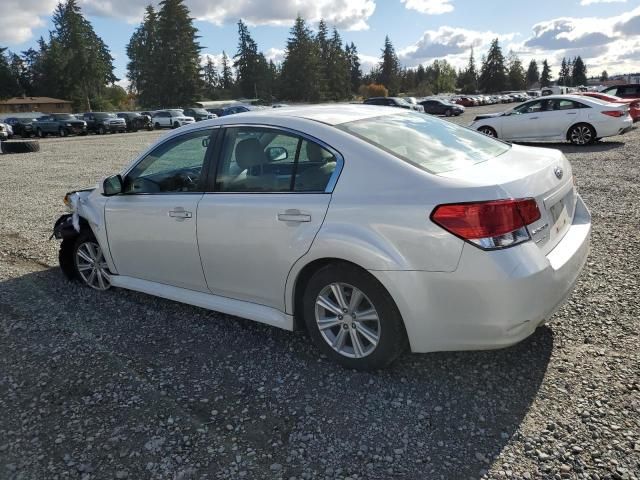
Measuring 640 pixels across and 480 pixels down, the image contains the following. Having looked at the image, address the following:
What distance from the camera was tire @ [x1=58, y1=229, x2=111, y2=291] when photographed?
4918mm

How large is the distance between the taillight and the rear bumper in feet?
A: 0.19

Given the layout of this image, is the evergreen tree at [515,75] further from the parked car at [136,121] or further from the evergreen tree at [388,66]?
the parked car at [136,121]

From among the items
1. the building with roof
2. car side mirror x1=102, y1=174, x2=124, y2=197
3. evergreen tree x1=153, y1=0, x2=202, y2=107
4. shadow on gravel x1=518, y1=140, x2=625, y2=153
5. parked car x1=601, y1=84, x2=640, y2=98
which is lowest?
shadow on gravel x1=518, y1=140, x2=625, y2=153

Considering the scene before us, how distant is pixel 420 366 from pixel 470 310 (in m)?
0.73

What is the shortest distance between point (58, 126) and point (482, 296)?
41938 mm

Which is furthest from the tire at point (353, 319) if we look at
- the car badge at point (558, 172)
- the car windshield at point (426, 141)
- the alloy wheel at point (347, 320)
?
the car badge at point (558, 172)

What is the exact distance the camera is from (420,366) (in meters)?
3.34

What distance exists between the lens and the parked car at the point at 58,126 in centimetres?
3838

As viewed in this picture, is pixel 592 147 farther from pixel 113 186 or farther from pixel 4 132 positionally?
pixel 4 132

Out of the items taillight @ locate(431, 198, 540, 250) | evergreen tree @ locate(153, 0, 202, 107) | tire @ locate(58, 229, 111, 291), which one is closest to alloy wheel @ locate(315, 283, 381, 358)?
taillight @ locate(431, 198, 540, 250)

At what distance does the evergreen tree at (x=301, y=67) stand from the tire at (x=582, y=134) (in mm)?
84982

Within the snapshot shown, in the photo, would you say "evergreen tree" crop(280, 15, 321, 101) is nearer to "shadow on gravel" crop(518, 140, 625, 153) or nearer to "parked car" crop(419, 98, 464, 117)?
"parked car" crop(419, 98, 464, 117)

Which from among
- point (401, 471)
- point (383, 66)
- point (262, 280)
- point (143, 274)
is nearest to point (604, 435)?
point (401, 471)

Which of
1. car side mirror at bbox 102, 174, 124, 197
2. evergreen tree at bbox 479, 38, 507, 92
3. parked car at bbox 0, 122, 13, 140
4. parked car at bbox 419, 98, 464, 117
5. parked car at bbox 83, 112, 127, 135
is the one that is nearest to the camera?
car side mirror at bbox 102, 174, 124, 197
